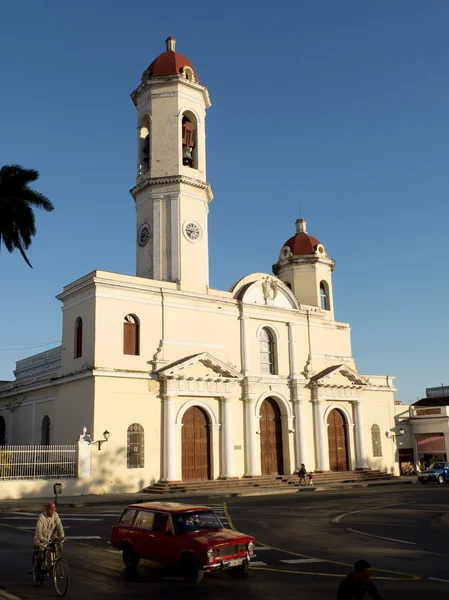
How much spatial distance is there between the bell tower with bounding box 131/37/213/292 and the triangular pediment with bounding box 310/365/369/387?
9.32 metres

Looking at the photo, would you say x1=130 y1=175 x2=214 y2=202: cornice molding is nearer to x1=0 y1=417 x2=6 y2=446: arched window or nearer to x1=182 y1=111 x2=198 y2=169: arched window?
x1=182 y1=111 x2=198 y2=169: arched window

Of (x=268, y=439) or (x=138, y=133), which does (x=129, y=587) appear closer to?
(x=268, y=439)

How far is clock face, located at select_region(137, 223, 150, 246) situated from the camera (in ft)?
118

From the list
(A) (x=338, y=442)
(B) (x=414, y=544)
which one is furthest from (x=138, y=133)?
(B) (x=414, y=544)

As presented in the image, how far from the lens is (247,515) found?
20.2 m

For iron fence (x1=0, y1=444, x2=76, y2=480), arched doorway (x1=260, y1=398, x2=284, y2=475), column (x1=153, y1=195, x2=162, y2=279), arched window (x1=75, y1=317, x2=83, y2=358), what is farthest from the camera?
arched doorway (x1=260, y1=398, x2=284, y2=475)

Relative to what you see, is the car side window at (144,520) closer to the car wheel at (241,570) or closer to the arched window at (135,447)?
the car wheel at (241,570)

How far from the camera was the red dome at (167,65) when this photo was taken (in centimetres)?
3691

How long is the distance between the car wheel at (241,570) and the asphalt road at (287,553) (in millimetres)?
172

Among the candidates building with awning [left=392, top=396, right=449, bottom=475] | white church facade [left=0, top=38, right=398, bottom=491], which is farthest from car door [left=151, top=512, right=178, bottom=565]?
building with awning [left=392, top=396, right=449, bottom=475]

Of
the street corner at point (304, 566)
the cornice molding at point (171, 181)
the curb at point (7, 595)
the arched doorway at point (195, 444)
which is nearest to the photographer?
the curb at point (7, 595)

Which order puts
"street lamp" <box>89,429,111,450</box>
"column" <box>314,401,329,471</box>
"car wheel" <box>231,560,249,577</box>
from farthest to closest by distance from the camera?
1. "column" <box>314,401,329,471</box>
2. "street lamp" <box>89,429,111,450</box>
3. "car wheel" <box>231,560,249,577</box>

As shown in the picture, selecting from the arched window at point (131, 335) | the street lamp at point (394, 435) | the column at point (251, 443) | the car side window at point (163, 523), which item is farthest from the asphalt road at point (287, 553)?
the street lamp at point (394, 435)

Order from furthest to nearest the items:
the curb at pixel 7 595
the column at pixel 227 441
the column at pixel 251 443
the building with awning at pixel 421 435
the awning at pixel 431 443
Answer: the awning at pixel 431 443 < the building with awning at pixel 421 435 < the column at pixel 251 443 < the column at pixel 227 441 < the curb at pixel 7 595
